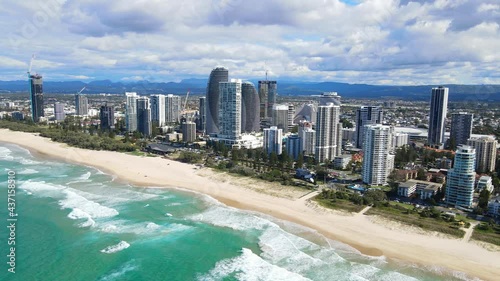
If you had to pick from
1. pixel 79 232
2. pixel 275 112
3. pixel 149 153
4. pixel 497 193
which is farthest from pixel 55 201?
pixel 275 112

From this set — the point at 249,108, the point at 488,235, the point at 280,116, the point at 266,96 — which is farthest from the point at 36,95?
the point at 488,235

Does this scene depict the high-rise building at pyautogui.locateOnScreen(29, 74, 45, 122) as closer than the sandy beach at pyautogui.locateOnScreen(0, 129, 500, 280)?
No

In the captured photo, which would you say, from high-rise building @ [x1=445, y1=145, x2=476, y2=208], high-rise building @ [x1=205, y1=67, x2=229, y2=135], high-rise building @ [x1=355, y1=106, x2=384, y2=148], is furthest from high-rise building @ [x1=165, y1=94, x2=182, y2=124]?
high-rise building @ [x1=445, y1=145, x2=476, y2=208]

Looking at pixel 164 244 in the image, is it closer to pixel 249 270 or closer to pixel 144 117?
pixel 249 270

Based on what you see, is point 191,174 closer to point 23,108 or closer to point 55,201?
point 55,201

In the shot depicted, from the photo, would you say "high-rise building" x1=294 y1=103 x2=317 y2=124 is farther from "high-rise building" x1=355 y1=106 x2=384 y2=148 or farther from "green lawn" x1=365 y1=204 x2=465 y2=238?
"green lawn" x1=365 y1=204 x2=465 y2=238

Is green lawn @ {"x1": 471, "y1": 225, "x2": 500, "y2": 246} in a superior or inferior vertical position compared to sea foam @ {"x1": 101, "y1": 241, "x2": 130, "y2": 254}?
superior
